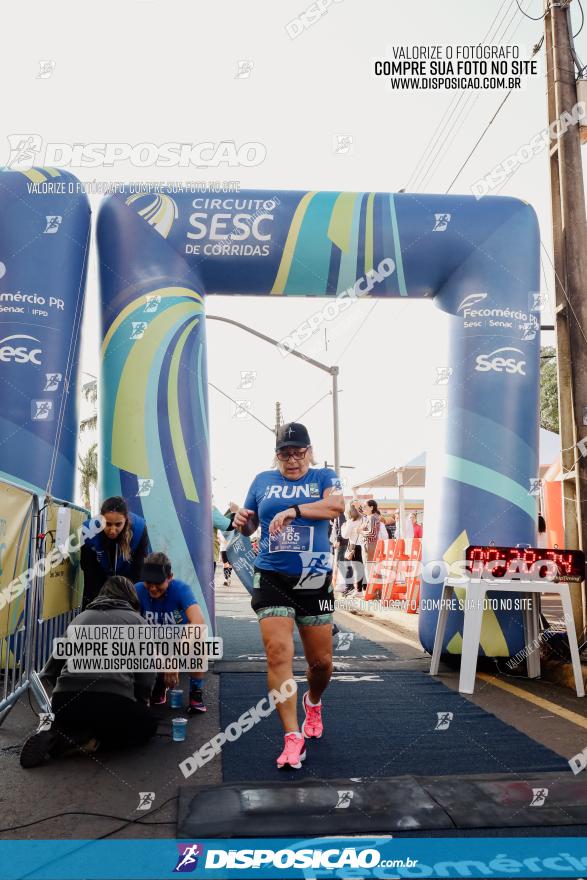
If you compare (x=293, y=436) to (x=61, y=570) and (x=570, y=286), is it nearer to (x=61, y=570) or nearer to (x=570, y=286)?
(x=61, y=570)

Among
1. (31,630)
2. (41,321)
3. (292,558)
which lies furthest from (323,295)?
(31,630)

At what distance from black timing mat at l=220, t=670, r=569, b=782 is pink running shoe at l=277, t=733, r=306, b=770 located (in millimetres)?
43

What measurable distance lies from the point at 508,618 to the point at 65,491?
417 centimetres

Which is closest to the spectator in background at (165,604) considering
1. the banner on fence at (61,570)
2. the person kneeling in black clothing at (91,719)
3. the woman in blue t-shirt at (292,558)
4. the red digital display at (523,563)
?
the banner on fence at (61,570)

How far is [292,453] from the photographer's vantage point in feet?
14.6

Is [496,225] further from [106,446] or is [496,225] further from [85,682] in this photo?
[85,682]

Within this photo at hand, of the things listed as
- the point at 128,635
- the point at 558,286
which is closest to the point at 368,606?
the point at 558,286

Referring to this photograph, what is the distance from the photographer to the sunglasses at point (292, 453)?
14.6 feet

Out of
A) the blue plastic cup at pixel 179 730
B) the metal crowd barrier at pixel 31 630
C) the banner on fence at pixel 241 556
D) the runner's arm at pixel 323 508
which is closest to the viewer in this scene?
the runner's arm at pixel 323 508

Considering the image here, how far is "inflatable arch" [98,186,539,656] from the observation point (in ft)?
22.0

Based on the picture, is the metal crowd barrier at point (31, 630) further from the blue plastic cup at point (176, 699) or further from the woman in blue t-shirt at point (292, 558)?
the woman in blue t-shirt at point (292, 558)

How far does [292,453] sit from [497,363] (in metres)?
3.14

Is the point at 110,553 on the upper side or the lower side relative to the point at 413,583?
upper

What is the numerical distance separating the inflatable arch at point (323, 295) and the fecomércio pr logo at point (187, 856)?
12.1ft
